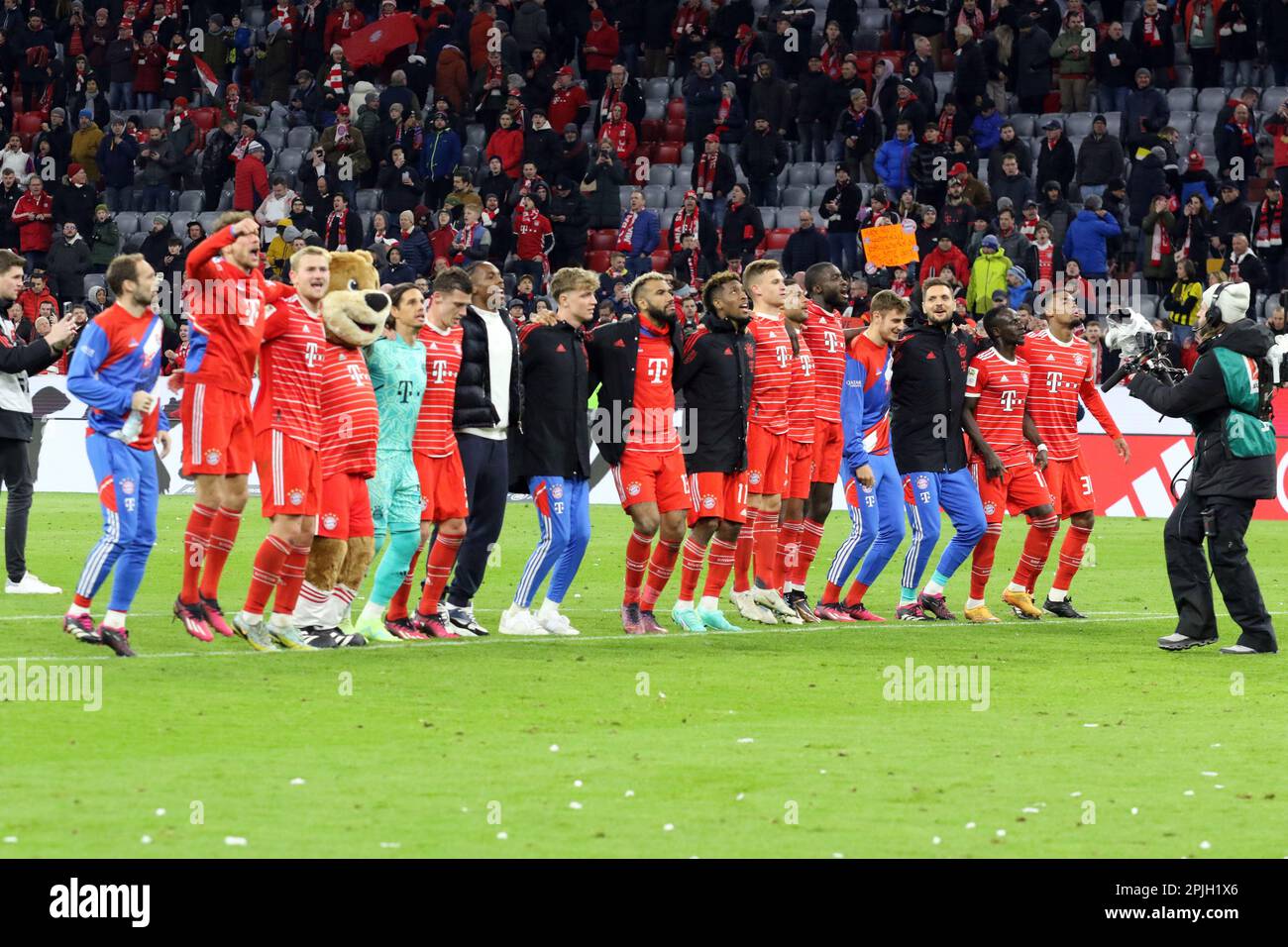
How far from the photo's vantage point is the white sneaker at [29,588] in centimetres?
1558

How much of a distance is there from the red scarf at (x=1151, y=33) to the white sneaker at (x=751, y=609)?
18550mm

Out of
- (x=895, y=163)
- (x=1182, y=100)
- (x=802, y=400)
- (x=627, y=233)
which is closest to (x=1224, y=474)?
(x=802, y=400)

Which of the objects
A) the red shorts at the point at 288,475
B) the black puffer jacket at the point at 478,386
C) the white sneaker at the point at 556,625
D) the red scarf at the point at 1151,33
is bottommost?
the white sneaker at the point at 556,625

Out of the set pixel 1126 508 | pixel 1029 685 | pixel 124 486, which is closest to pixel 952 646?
pixel 1029 685

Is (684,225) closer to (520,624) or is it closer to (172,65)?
(172,65)

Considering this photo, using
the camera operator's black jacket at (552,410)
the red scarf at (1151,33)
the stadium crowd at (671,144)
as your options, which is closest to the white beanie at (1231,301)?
the camera operator's black jacket at (552,410)

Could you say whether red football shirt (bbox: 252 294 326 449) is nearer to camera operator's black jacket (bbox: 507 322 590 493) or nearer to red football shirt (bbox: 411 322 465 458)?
red football shirt (bbox: 411 322 465 458)

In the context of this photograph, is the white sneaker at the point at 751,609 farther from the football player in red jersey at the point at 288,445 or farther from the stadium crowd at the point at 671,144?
the stadium crowd at the point at 671,144

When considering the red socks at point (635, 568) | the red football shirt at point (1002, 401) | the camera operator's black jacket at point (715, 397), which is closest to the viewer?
the red socks at point (635, 568)

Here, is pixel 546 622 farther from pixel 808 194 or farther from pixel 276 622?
pixel 808 194

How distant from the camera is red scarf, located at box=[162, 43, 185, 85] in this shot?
37.1 m

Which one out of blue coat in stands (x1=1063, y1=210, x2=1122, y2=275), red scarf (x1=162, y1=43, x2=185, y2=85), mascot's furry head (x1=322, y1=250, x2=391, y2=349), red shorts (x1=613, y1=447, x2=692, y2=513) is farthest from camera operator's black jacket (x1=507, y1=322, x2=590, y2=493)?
red scarf (x1=162, y1=43, x2=185, y2=85)

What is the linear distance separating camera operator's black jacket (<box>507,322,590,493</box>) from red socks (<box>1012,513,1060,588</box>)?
3.98 m

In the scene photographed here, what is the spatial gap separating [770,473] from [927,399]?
1.43 metres
